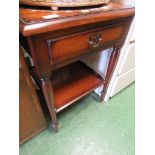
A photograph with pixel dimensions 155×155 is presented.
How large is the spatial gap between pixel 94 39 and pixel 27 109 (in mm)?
472

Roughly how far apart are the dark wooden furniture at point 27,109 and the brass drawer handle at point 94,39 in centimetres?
30

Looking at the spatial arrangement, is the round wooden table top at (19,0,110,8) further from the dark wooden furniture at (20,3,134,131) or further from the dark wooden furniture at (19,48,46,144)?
the dark wooden furniture at (19,48,46,144)

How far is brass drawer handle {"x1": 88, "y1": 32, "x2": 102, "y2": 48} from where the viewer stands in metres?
0.66

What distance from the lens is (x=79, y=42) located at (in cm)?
63

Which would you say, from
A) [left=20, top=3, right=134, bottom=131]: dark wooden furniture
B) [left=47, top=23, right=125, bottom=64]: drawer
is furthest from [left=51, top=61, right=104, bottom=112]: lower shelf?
[left=47, top=23, right=125, bottom=64]: drawer

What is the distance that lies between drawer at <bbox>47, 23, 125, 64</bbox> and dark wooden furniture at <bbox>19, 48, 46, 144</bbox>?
0.12m

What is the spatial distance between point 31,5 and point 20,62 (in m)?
0.22

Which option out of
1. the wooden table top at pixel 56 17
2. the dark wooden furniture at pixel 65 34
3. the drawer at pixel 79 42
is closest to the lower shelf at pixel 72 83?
the dark wooden furniture at pixel 65 34

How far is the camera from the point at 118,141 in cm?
99

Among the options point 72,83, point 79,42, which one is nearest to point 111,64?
point 72,83
